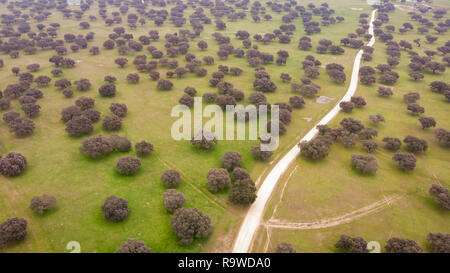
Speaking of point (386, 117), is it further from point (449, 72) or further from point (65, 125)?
point (65, 125)

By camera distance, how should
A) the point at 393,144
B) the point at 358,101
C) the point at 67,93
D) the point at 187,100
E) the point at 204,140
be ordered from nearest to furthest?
1. the point at 204,140
2. the point at 393,144
3. the point at 187,100
4. the point at 67,93
5. the point at 358,101

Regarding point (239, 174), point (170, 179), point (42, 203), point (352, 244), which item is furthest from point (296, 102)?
point (42, 203)

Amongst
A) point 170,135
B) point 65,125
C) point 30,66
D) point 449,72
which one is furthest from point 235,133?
point 449,72

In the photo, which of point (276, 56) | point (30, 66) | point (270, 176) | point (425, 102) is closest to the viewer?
point (270, 176)

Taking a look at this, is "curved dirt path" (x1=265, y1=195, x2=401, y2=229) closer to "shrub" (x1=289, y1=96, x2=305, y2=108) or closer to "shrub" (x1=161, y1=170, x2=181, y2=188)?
"shrub" (x1=161, y1=170, x2=181, y2=188)

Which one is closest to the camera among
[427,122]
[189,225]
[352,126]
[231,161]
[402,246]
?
[402,246]

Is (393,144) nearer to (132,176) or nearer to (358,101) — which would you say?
(358,101)
